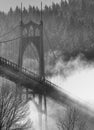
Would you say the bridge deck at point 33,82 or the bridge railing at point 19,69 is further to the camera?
the bridge deck at point 33,82

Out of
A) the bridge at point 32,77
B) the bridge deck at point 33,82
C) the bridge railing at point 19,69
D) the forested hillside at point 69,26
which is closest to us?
the bridge railing at point 19,69

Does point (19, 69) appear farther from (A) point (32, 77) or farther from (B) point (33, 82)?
(B) point (33, 82)

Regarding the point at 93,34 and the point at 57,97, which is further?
the point at 93,34

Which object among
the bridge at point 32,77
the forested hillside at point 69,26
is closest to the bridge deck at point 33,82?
the bridge at point 32,77

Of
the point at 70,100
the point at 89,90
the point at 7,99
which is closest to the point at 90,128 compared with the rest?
the point at 70,100

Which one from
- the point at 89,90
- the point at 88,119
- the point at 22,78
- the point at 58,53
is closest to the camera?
the point at 22,78

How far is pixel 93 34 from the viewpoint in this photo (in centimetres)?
16150

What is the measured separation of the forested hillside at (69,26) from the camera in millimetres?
153250

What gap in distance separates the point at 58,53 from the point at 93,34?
2173 centimetres

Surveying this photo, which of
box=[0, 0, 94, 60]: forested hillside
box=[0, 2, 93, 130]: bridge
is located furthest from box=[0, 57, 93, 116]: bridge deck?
box=[0, 0, 94, 60]: forested hillside

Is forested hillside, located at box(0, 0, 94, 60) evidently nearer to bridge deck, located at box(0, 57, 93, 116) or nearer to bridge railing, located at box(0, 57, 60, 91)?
bridge deck, located at box(0, 57, 93, 116)

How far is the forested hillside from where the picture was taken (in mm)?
153250

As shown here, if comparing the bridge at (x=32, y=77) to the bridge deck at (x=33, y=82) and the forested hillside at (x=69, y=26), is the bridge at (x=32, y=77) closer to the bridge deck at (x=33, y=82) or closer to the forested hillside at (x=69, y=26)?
the bridge deck at (x=33, y=82)

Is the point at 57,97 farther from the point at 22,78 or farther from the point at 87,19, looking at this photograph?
the point at 87,19
